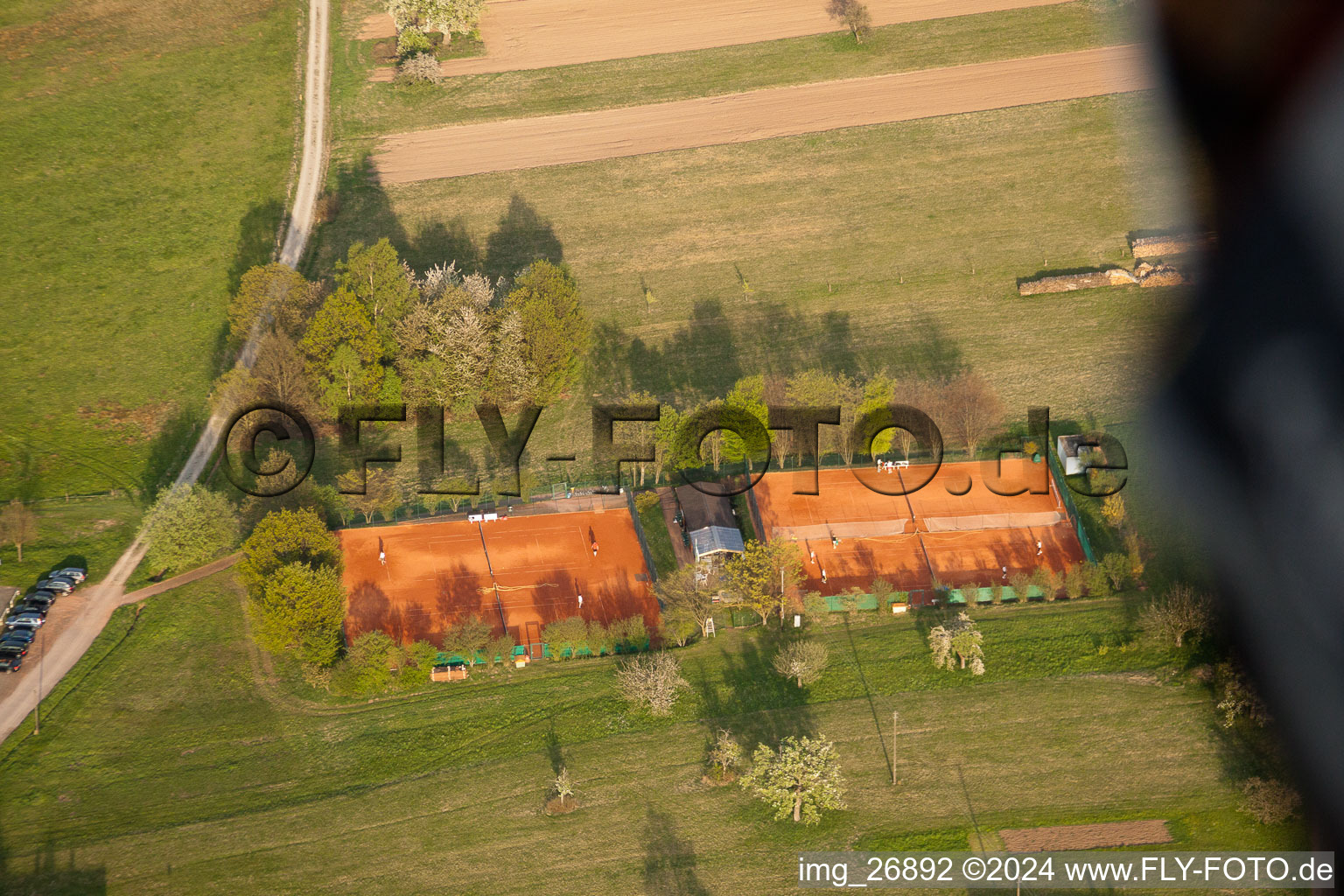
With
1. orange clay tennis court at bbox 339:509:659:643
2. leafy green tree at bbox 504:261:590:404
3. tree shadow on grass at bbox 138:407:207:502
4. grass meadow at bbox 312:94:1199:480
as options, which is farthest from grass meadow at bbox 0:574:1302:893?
leafy green tree at bbox 504:261:590:404

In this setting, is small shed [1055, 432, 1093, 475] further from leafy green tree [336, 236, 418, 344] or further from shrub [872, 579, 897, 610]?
leafy green tree [336, 236, 418, 344]

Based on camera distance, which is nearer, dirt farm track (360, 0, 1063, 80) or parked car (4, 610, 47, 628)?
parked car (4, 610, 47, 628)

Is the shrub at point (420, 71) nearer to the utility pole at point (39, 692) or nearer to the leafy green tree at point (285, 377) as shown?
the leafy green tree at point (285, 377)

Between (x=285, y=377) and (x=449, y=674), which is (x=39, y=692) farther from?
(x=285, y=377)

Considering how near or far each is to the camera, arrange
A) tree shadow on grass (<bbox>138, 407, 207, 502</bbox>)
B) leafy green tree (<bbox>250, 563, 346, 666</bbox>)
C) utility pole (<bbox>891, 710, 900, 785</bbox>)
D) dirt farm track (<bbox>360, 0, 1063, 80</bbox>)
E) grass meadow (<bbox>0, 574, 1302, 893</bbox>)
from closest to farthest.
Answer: grass meadow (<bbox>0, 574, 1302, 893</bbox>) → utility pole (<bbox>891, 710, 900, 785</bbox>) → leafy green tree (<bbox>250, 563, 346, 666</bbox>) → tree shadow on grass (<bbox>138, 407, 207, 502</bbox>) → dirt farm track (<bbox>360, 0, 1063, 80</bbox>)

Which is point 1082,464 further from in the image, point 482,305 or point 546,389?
point 482,305
